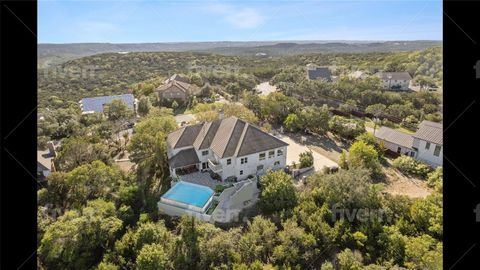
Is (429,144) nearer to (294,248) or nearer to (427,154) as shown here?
(427,154)

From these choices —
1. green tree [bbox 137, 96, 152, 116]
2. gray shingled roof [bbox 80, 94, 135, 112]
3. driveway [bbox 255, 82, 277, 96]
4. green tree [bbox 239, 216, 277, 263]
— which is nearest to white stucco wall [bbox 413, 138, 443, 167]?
green tree [bbox 239, 216, 277, 263]

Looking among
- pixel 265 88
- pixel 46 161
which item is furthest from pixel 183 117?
pixel 265 88

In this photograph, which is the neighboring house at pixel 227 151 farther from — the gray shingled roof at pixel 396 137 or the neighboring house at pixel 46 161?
the gray shingled roof at pixel 396 137

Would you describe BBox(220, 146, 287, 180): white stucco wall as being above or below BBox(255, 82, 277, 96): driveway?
below

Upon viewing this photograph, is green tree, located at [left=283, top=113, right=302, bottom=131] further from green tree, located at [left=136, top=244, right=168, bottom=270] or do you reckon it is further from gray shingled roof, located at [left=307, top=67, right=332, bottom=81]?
gray shingled roof, located at [left=307, top=67, right=332, bottom=81]

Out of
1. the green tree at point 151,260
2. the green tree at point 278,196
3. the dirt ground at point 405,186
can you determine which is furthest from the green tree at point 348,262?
the dirt ground at point 405,186
